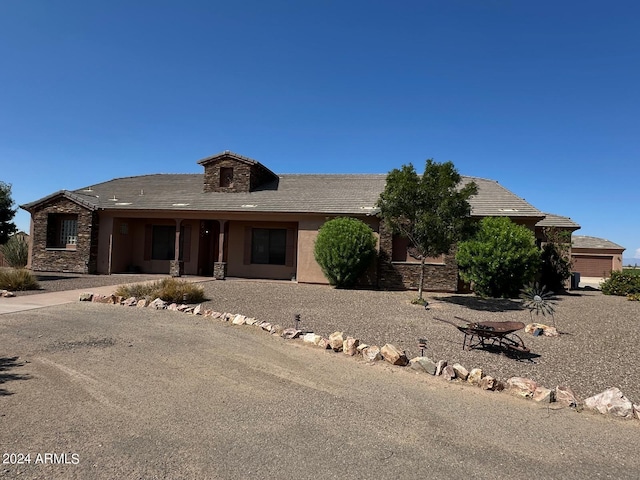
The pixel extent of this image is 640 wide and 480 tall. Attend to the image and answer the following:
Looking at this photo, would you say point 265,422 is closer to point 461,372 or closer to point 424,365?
point 424,365

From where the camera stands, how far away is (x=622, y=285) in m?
15.9

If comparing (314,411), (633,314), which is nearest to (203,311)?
(314,411)

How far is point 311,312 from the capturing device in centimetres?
1045

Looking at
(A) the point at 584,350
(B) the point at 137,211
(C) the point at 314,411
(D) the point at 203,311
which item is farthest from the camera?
(B) the point at 137,211

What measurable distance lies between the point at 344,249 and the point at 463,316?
5624 mm

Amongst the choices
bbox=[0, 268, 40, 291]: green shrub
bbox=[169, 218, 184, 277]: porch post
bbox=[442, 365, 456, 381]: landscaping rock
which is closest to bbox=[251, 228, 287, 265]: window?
bbox=[169, 218, 184, 277]: porch post

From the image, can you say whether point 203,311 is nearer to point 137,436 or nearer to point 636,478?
point 137,436

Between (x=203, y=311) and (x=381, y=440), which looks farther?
(x=203, y=311)

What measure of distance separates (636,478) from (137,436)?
4533 mm

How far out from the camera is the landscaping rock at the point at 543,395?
5078mm

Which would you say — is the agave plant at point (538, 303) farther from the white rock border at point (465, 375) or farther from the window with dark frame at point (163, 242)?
the window with dark frame at point (163, 242)

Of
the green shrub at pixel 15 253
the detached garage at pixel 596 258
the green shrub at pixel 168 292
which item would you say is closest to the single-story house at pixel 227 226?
the green shrub at pixel 15 253

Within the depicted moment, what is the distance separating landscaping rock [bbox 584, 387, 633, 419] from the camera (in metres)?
4.74

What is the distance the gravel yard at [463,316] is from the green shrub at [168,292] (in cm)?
67
